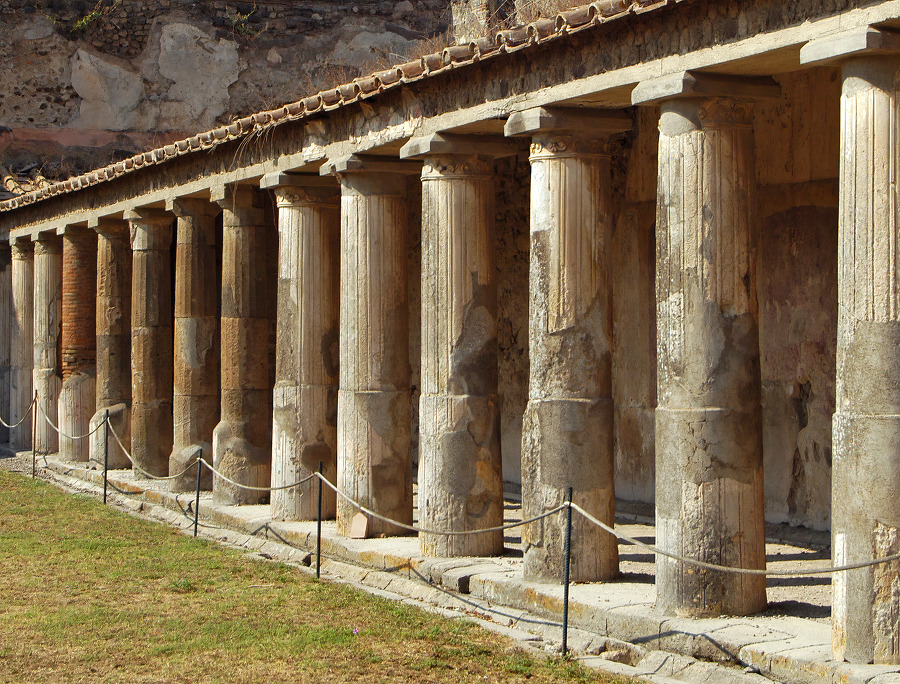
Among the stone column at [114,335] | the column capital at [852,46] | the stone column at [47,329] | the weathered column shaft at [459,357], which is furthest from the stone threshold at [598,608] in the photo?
the stone column at [47,329]

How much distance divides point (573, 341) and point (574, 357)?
0.33ft

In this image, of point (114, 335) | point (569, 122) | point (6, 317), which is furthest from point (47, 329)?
point (569, 122)

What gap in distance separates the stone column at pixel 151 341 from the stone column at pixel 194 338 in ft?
2.88

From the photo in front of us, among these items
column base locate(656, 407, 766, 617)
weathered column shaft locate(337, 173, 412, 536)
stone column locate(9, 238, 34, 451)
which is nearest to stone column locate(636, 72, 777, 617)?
column base locate(656, 407, 766, 617)

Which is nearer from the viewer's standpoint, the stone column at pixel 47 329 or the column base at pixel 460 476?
the column base at pixel 460 476

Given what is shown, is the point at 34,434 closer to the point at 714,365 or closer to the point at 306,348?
the point at 306,348

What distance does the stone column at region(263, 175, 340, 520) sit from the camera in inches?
441

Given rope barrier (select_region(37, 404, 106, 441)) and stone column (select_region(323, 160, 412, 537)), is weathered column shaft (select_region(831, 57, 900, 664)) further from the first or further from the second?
rope barrier (select_region(37, 404, 106, 441))

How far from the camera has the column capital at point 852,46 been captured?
5902mm

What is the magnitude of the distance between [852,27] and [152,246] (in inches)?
388

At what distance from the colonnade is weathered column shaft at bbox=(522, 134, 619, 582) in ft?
0.05

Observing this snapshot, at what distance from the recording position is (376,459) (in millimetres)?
10227

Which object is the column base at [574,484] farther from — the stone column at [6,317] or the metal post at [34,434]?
the stone column at [6,317]

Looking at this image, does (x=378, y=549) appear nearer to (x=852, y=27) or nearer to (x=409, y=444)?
(x=409, y=444)
